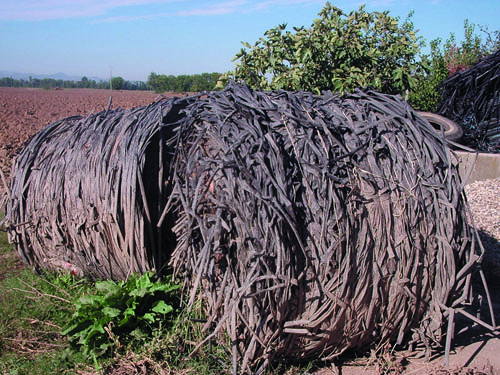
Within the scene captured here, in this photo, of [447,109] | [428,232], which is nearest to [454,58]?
[447,109]

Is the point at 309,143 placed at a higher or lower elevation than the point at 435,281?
higher

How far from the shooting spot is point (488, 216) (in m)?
6.59

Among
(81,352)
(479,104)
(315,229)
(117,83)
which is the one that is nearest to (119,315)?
(81,352)

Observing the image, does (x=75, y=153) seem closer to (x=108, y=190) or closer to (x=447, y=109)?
(x=108, y=190)

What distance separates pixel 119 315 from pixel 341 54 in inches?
194

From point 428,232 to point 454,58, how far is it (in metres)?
17.0

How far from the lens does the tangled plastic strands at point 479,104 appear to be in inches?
380

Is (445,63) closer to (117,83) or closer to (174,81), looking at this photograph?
(174,81)

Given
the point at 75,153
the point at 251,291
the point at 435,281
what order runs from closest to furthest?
1. the point at 251,291
2. the point at 435,281
3. the point at 75,153

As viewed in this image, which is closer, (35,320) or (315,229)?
(315,229)

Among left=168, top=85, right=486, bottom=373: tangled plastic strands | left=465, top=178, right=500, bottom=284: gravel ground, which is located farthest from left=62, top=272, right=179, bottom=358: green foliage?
left=465, top=178, right=500, bottom=284: gravel ground

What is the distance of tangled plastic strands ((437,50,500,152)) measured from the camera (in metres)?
9.66

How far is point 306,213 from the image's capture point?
3271mm

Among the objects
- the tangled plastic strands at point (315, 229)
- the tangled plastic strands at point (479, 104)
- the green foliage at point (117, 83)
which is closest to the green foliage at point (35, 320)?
the tangled plastic strands at point (315, 229)
